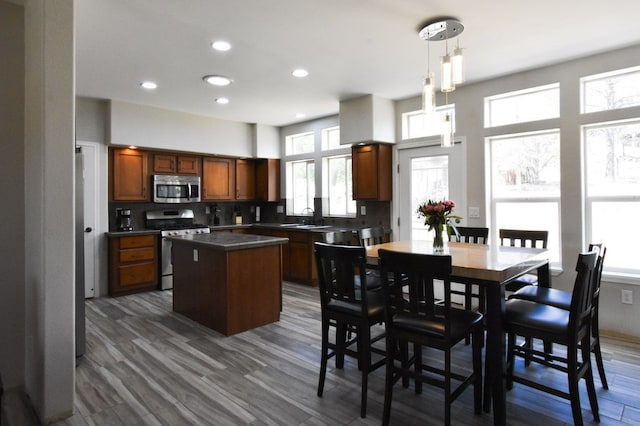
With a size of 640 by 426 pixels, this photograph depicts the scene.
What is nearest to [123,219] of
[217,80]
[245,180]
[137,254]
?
[137,254]

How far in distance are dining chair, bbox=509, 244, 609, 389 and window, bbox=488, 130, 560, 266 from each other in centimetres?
136

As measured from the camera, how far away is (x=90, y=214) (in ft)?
16.5

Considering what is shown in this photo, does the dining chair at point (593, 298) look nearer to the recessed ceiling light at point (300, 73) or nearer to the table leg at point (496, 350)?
the table leg at point (496, 350)

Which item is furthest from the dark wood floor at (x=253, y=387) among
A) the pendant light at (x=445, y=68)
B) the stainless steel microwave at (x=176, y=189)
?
the stainless steel microwave at (x=176, y=189)

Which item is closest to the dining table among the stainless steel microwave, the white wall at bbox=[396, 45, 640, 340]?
the white wall at bbox=[396, 45, 640, 340]

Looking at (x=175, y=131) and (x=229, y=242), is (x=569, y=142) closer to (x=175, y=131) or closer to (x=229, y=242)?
(x=229, y=242)

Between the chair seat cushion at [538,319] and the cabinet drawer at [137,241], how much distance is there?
476 cm

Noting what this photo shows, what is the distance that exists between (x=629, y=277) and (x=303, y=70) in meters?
3.75

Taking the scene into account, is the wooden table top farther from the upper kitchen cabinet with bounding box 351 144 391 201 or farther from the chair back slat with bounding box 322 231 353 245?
the upper kitchen cabinet with bounding box 351 144 391 201

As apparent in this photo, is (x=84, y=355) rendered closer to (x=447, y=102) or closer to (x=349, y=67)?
(x=349, y=67)

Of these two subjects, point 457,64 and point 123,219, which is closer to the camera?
point 457,64

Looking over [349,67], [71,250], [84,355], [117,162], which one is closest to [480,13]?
[349,67]

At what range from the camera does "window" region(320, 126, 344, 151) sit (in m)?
6.06

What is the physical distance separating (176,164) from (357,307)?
15.2 feet
